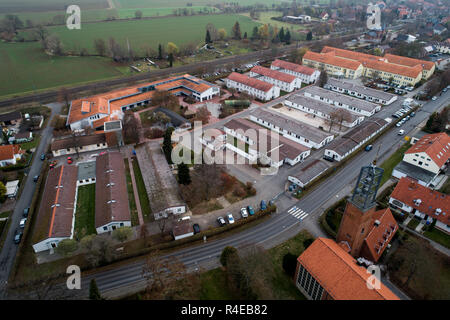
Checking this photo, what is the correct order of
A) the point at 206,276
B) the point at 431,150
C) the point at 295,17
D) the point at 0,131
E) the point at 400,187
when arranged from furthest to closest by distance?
1. the point at 295,17
2. the point at 0,131
3. the point at 431,150
4. the point at 400,187
5. the point at 206,276

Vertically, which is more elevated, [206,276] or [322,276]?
[322,276]

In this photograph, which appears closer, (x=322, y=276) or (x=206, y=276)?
(x=322, y=276)

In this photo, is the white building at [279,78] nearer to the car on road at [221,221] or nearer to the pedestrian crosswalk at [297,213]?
the pedestrian crosswalk at [297,213]

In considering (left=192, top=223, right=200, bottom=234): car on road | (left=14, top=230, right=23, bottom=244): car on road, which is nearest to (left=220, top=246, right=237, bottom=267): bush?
(left=192, top=223, right=200, bottom=234): car on road

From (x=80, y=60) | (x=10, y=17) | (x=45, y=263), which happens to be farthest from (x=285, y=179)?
(x=10, y=17)

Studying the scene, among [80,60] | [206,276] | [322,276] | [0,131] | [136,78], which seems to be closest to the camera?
[322,276]

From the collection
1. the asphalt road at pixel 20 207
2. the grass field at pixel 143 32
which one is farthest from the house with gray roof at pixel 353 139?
the grass field at pixel 143 32

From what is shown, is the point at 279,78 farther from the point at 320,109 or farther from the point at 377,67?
the point at 377,67

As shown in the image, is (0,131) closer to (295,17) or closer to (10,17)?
(10,17)

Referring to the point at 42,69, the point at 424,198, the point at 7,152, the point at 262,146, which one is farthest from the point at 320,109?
the point at 42,69
